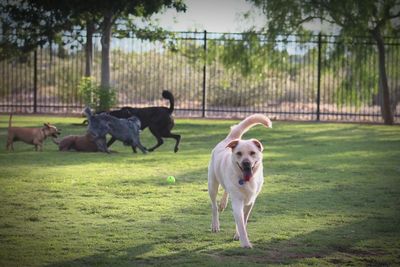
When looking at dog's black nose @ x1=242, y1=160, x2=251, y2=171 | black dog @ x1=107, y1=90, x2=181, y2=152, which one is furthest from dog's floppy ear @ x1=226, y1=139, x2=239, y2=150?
black dog @ x1=107, y1=90, x2=181, y2=152

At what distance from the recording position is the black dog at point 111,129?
1564cm

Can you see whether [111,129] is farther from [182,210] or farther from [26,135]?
[182,210]

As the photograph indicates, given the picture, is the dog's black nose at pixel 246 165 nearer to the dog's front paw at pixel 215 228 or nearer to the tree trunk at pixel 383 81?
the dog's front paw at pixel 215 228

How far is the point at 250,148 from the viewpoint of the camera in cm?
722

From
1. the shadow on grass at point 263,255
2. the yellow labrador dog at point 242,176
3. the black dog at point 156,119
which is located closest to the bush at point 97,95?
the black dog at point 156,119

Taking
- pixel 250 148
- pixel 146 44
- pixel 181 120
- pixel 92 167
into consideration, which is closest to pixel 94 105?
pixel 181 120

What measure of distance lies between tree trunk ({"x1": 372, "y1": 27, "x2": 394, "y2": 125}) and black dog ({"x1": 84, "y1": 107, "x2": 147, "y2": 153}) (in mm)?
12600

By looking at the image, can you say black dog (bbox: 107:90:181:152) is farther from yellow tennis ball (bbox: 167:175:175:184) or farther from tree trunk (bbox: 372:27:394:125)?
tree trunk (bbox: 372:27:394:125)

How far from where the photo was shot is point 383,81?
25.9m

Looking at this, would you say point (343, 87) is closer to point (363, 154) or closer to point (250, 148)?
point (363, 154)

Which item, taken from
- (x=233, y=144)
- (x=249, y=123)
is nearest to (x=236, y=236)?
(x=233, y=144)

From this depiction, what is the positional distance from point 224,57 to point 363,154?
36.8ft

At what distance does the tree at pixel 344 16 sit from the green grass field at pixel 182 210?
9480 millimetres

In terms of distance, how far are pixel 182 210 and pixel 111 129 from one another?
6.81 metres
